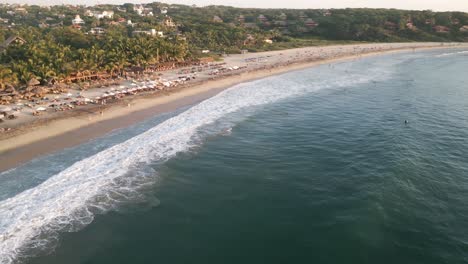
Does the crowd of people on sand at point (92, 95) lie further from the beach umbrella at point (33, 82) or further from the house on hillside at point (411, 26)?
the house on hillside at point (411, 26)

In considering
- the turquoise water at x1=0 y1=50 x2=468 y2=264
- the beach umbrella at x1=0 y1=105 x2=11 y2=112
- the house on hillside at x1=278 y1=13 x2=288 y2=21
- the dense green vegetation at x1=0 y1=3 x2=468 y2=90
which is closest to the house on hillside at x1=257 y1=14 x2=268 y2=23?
the dense green vegetation at x1=0 y1=3 x2=468 y2=90

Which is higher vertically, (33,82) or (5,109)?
(33,82)

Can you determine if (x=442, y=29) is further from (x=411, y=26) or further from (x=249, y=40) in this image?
(x=249, y=40)

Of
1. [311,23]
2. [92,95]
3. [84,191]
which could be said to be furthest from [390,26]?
[84,191]

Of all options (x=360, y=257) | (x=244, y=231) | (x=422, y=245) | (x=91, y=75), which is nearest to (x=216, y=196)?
(x=244, y=231)

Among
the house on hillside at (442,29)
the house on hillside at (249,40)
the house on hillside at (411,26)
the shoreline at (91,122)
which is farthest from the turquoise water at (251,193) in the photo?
the house on hillside at (442,29)

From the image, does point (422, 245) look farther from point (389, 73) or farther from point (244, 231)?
point (389, 73)

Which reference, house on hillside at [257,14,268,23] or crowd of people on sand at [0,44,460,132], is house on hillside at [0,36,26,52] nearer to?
crowd of people on sand at [0,44,460,132]
